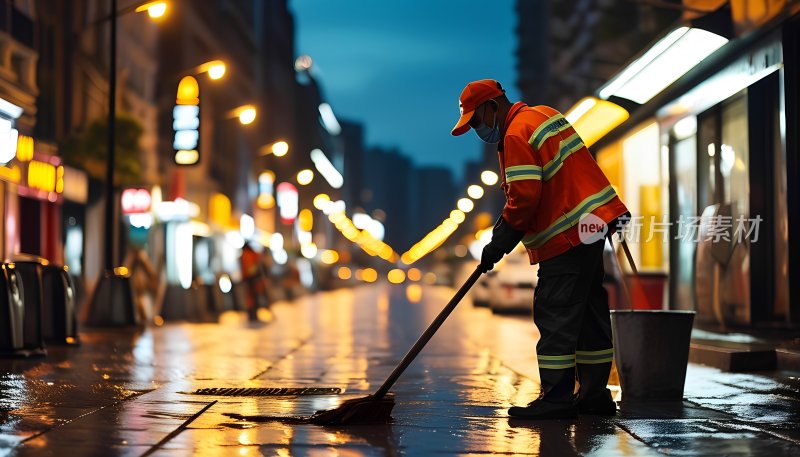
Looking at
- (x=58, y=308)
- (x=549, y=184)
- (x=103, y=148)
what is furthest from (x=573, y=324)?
(x=103, y=148)

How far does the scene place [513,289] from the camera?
30.0 m

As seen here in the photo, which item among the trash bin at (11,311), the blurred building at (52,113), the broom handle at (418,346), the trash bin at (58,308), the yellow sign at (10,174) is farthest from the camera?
the blurred building at (52,113)

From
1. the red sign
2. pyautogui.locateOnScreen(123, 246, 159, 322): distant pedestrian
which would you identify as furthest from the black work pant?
the red sign

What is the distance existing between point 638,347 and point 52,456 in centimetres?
432

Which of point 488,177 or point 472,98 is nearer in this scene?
point 472,98

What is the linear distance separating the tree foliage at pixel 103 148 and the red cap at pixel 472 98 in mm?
21878

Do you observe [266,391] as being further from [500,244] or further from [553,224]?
[553,224]

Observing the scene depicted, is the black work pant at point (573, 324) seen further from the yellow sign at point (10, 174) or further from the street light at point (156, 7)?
the yellow sign at point (10, 174)

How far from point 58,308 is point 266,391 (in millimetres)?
6838

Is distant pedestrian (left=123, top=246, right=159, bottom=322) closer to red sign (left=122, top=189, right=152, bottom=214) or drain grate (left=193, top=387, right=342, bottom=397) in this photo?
red sign (left=122, top=189, right=152, bottom=214)

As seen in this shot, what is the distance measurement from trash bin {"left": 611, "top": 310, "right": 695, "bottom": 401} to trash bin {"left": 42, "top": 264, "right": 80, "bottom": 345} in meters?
8.34

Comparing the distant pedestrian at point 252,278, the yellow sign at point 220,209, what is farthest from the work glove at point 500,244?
the yellow sign at point 220,209

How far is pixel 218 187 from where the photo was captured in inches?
2415

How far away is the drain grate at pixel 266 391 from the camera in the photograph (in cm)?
896
